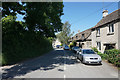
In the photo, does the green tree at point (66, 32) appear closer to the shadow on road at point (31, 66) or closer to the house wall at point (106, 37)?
the house wall at point (106, 37)

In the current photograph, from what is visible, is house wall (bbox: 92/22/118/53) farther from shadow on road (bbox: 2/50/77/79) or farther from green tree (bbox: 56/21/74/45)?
green tree (bbox: 56/21/74/45)

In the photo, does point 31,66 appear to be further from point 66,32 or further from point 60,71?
point 66,32

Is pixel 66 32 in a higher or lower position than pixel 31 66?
higher

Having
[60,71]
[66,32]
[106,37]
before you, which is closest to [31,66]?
[60,71]

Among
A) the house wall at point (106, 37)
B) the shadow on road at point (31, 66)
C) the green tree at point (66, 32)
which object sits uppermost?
the green tree at point (66, 32)

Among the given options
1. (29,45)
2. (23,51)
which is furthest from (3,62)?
(29,45)

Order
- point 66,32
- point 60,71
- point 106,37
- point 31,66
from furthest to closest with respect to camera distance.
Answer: point 66,32
point 106,37
point 31,66
point 60,71

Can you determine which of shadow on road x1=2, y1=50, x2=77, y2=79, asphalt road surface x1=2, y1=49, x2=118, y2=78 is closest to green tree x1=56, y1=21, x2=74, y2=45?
shadow on road x1=2, y1=50, x2=77, y2=79

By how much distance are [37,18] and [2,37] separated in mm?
4565

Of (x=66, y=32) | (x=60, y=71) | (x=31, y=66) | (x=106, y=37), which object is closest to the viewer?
(x=60, y=71)

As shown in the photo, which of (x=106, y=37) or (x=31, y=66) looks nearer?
(x=31, y=66)

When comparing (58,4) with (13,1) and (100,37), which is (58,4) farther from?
(100,37)

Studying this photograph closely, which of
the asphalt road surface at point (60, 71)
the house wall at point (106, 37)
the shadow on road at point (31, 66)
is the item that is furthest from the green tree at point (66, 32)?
the asphalt road surface at point (60, 71)

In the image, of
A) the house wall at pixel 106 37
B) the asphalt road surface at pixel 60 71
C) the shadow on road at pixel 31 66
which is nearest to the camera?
the asphalt road surface at pixel 60 71
